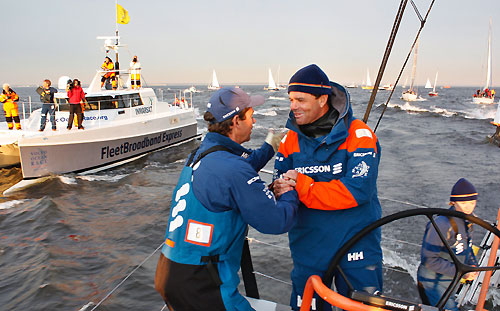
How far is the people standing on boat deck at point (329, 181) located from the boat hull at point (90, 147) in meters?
11.3

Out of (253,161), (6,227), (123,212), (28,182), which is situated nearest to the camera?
(253,161)

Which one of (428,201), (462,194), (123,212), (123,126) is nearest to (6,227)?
(123,212)

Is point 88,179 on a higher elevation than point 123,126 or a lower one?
lower

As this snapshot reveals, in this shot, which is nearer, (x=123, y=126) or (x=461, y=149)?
(x=123, y=126)

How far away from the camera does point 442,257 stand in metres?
1.92

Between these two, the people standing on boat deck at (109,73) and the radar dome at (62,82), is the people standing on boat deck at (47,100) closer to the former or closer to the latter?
the radar dome at (62,82)

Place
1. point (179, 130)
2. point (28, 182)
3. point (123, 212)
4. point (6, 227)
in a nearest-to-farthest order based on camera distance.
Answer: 1. point (6, 227)
2. point (123, 212)
3. point (28, 182)
4. point (179, 130)

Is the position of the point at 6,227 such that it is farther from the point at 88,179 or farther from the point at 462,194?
the point at 462,194

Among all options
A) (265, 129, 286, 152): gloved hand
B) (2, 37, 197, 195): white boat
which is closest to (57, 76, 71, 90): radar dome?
(2, 37, 197, 195): white boat

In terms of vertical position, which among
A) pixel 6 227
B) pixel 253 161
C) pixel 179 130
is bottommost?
pixel 6 227

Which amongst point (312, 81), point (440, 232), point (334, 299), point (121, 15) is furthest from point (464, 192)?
point (121, 15)

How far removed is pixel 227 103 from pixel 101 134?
38.9 ft

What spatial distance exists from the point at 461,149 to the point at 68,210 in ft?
59.5

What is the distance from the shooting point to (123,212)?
8.77 m
